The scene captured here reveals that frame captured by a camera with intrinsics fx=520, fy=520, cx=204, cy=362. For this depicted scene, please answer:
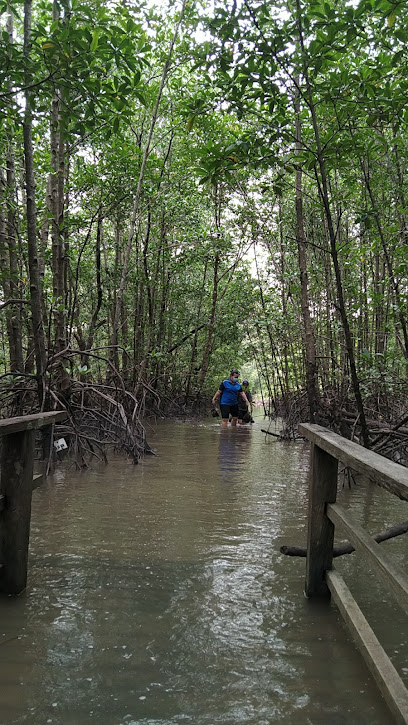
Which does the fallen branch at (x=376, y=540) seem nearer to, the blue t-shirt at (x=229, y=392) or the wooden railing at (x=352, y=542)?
the wooden railing at (x=352, y=542)

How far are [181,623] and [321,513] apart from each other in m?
0.84

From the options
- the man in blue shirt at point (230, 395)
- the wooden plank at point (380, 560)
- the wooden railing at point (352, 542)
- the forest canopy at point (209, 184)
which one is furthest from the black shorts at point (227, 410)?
the wooden plank at point (380, 560)

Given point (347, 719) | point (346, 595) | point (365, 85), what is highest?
point (365, 85)

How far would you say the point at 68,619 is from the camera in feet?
7.77

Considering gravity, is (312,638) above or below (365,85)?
below

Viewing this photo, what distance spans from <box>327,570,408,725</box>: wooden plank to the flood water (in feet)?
0.63

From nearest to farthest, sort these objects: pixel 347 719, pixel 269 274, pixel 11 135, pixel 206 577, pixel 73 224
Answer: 1. pixel 347 719
2. pixel 206 577
3. pixel 11 135
4. pixel 73 224
5. pixel 269 274

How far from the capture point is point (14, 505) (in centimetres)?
253

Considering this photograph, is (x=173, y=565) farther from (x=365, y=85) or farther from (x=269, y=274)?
(x=269, y=274)

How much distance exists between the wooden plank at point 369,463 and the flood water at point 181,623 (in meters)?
0.83

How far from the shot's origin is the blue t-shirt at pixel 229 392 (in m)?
11.3

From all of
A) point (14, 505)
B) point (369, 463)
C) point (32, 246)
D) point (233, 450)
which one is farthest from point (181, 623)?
point (233, 450)

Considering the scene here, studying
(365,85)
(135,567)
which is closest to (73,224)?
(365,85)

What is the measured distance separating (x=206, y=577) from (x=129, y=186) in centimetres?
739
